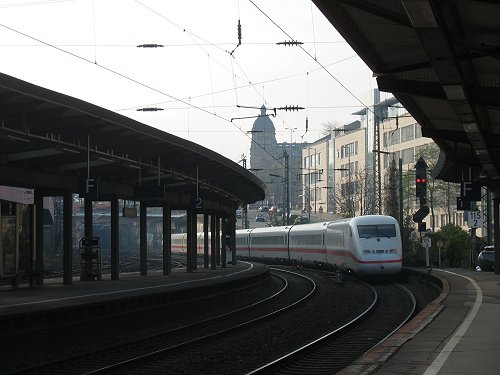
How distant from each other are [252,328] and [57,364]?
703 centimetres

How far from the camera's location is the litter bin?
2867 centimetres

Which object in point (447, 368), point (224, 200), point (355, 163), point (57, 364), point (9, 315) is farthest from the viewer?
point (355, 163)

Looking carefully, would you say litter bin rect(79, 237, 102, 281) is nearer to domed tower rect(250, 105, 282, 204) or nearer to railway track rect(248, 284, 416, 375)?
railway track rect(248, 284, 416, 375)

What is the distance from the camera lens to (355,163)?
98.1 meters

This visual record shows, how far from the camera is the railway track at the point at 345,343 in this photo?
13375mm

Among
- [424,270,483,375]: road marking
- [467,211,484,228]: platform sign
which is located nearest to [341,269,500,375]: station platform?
[424,270,483,375]: road marking

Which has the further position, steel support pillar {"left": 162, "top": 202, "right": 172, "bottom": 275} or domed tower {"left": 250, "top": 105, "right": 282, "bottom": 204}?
domed tower {"left": 250, "top": 105, "right": 282, "bottom": 204}

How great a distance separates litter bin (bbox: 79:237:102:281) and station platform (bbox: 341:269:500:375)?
13068mm

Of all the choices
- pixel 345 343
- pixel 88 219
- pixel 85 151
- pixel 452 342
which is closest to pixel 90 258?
pixel 88 219

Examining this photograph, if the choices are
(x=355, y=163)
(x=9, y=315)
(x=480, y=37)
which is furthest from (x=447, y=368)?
(x=355, y=163)

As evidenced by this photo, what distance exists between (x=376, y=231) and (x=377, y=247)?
0.78 m

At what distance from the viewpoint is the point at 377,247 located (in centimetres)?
3512

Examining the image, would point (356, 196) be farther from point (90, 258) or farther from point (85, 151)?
point (85, 151)

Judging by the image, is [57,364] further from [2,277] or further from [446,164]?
[446,164]
